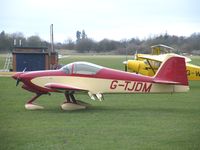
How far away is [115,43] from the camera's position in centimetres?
10431

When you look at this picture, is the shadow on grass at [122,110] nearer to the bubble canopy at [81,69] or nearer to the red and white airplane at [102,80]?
the red and white airplane at [102,80]

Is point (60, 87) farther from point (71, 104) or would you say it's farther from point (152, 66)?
point (152, 66)

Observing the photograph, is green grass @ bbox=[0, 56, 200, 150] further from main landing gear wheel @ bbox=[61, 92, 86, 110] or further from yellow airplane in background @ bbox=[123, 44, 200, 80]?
yellow airplane in background @ bbox=[123, 44, 200, 80]

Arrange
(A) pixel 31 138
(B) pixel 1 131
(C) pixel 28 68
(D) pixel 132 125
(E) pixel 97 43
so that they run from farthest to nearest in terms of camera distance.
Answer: (E) pixel 97 43 < (C) pixel 28 68 < (D) pixel 132 125 < (B) pixel 1 131 < (A) pixel 31 138

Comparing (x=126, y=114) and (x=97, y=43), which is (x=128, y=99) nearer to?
(x=126, y=114)

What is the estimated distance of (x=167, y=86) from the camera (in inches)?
480

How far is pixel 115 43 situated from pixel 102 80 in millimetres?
92574

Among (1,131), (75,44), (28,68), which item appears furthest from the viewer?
(75,44)

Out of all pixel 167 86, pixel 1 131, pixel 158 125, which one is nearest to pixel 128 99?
pixel 167 86

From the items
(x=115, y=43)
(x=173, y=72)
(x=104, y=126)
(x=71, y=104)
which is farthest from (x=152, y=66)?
(x=115, y=43)

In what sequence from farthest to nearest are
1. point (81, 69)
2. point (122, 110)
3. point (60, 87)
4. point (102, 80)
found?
point (81, 69) → point (102, 80) → point (122, 110) → point (60, 87)

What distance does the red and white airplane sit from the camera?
12.0 m

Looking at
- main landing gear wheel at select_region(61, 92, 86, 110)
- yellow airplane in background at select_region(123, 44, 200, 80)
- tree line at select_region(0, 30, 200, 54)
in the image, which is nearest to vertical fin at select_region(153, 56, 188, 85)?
main landing gear wheel at select_region(61, 92, 86, 110)

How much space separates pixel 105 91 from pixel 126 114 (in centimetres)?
129
